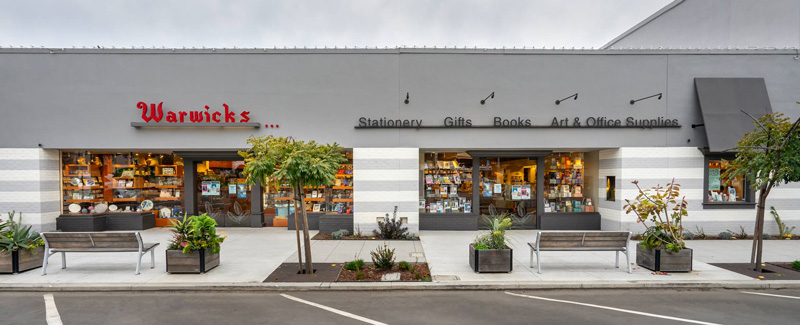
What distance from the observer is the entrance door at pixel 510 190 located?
1411 centimetres

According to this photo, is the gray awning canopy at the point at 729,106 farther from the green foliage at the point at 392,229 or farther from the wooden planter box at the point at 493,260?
the green foliage at the point at 392,229

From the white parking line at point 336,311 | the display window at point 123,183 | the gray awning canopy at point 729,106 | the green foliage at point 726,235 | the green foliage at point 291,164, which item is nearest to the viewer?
the white parking line at point 336,311

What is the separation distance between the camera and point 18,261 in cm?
771

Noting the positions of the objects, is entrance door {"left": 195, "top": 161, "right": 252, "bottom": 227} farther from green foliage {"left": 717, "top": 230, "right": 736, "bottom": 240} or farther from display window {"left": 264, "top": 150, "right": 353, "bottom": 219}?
green foliage {"left": 717, "top": 230, "right": 736, "bottom": 240}

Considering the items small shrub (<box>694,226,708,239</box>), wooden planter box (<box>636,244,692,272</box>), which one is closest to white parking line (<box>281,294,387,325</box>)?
wooden planter box (<box>636,244,692,272</box>)

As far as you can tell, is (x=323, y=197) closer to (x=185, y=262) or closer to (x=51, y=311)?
(x=185, y=262)

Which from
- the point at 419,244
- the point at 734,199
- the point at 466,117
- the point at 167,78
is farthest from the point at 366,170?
the point at 734,199

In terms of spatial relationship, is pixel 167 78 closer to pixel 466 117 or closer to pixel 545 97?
pixel 466 117

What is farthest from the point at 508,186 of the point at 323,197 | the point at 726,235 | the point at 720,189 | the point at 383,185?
the point at 323,197

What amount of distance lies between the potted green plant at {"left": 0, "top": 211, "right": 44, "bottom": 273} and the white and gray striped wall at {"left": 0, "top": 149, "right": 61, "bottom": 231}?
605cm

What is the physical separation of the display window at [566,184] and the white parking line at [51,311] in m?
14.3

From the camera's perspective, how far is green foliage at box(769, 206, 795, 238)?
40.1ft

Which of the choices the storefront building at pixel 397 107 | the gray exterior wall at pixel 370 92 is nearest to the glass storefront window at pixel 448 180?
the storefront building at pixel 397 107

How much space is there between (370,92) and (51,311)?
31.9ft
